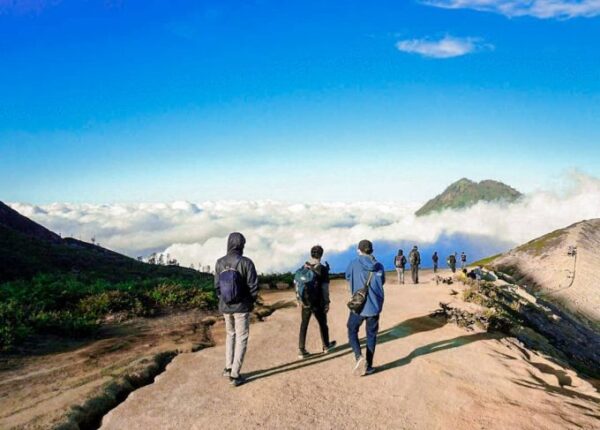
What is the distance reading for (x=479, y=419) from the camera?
714 centimetres

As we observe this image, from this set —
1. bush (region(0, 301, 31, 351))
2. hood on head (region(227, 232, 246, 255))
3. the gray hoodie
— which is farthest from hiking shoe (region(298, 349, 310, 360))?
bush (region(0, 301, 31, 351))

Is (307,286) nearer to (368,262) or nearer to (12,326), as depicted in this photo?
(368,262)

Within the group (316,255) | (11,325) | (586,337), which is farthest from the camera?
(586,337)

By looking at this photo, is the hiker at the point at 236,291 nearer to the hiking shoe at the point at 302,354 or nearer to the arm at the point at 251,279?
the arm at the point at 251,279

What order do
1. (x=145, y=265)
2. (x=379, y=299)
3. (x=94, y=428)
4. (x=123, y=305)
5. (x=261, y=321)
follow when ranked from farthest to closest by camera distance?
(x=145, y=265), (x=123, y=305), (x=261, y=321), (x=379, y=299), (x=94, y=428)

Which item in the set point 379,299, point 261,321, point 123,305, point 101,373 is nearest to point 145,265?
point 123,305

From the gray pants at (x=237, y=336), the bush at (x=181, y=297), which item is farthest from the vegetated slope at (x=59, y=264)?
the gray pants at (x=237, y=336)

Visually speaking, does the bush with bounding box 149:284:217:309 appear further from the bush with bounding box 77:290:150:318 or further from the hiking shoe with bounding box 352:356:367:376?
the hiking shoe with bounding box 352:356:367:376

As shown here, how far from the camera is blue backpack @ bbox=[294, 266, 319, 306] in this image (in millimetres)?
10328

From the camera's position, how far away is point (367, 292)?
8969 millimetres

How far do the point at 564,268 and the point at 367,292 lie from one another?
78.1m

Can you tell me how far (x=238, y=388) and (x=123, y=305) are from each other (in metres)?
10.3

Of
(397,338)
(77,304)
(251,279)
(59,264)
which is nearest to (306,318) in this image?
(251,279)

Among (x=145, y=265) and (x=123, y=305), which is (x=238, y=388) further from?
(x=145, y=265)
